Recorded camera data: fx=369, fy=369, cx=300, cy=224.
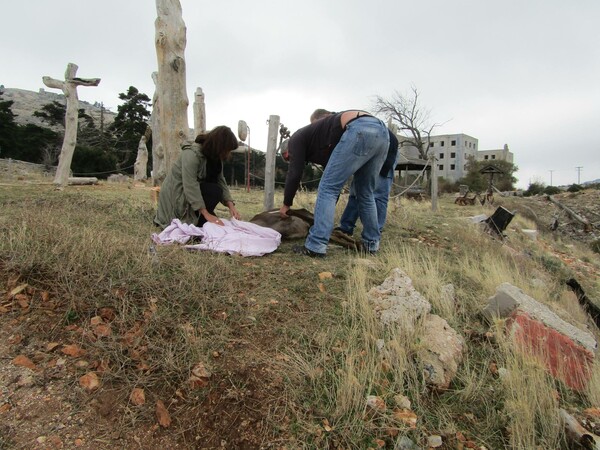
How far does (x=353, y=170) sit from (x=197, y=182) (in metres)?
1.54

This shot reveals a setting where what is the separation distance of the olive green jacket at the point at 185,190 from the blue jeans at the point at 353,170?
46.6 inches

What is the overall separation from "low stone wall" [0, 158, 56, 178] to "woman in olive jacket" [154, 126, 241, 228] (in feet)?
44.8

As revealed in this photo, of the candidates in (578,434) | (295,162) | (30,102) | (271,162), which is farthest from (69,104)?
(30,102)

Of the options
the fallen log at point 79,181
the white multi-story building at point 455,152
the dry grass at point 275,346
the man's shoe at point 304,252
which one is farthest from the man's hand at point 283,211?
the white multi-story building at point 455,152

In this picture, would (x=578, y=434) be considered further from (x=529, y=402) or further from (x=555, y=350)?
(x=555, y=350)

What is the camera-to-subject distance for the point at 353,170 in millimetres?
3303

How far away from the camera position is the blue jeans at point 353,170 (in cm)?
324

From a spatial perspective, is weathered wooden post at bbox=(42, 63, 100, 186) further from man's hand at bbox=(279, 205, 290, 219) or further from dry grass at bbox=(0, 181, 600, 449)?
man's hand at bbox=(279, 205, 290, 219)

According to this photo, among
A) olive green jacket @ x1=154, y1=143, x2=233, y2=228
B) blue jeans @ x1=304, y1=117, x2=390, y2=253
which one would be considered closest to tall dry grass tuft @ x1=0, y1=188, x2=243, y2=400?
olive green jacket @ x1=154, y1=143, x2=233, y2=228

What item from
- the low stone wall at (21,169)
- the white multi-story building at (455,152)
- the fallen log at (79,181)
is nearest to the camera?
the fallen log at (79,181)

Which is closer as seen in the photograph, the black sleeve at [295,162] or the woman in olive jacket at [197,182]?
the black sleeve at [295,162]

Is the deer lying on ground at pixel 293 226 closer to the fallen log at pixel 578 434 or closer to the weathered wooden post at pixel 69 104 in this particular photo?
the fallen log at pixel 578 434

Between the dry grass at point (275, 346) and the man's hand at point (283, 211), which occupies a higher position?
the man's hand at point (283, 211)

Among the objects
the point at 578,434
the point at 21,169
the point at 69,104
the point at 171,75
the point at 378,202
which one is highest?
the point at 69,104
